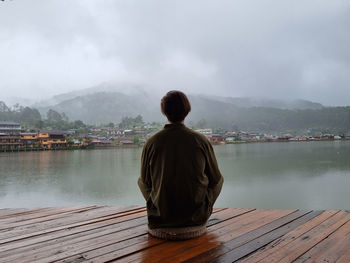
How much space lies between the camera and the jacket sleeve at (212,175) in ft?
5.64

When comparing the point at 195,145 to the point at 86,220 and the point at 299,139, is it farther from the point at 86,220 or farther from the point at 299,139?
the point at 299,139

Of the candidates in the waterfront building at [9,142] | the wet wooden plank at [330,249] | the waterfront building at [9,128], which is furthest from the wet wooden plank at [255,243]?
the waterfront building at [9,128]

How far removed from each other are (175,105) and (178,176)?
17.0 inches

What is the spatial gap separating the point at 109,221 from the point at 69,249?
60cm

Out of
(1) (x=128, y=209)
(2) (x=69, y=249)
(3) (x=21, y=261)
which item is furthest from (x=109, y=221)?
(3) (x=21, y=261)

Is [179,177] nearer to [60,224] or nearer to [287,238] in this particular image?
[287,238]

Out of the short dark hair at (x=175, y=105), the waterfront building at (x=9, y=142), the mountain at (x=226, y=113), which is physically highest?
the mountain at (x=226, y=113)

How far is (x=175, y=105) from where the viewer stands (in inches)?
67.1

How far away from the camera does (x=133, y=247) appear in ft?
5.29

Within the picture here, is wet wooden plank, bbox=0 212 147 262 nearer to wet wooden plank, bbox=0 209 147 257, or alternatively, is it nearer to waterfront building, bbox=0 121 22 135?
wet wooden plank, bbox=0 209 147 257

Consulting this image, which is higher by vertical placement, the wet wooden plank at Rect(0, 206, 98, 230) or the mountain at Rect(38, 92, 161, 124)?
the mountain at Rect(38, 92, 161, 124)

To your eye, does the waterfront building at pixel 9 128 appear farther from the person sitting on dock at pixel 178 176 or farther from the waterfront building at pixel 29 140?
the person sitting on dock at pixel 178 176

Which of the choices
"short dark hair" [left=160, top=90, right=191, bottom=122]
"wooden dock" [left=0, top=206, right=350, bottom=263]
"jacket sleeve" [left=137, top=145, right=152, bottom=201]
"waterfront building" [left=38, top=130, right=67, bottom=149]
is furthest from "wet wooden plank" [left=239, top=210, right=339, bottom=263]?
"waterfront building" [left=38, top=130, right=67, bottom=149]

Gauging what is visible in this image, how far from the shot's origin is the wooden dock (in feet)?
4.84
